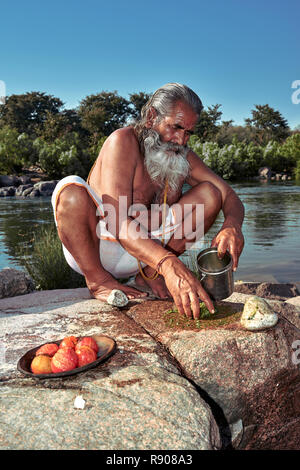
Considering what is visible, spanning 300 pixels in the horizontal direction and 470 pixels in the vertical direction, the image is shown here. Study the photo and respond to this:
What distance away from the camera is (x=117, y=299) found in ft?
9.71

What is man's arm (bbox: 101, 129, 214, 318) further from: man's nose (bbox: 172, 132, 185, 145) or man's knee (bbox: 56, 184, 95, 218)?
man's nose (bbox: 172, 132, 185, 145)

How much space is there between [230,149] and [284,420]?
36749 mm

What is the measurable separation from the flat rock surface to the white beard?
134cm

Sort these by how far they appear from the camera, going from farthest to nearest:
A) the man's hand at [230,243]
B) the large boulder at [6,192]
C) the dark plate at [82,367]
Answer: the large boulder at [6,192]
the man's hand at [230,243]
the dark plate at [82,367]

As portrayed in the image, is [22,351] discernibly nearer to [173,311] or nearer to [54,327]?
[54,327]

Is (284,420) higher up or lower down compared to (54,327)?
lower down

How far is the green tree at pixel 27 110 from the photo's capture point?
50.8 metres

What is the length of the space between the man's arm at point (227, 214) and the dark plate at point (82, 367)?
92cm

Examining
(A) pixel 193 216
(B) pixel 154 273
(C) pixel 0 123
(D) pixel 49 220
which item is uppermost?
(C) pixel 0 123

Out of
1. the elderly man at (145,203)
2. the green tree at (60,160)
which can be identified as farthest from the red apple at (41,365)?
the green tree at (60,160)

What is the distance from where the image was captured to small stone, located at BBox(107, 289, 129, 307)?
117 inches

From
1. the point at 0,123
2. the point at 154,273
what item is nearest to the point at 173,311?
the point at 154,273

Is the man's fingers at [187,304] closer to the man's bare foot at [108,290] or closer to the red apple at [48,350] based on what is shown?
the red apple at [48,350]

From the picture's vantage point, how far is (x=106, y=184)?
2938 mm
